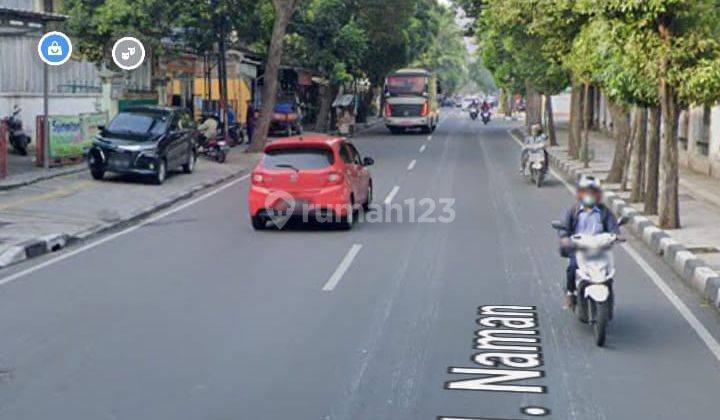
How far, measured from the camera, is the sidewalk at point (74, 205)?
15.7m

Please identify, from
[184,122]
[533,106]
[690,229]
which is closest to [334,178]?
[690,229]

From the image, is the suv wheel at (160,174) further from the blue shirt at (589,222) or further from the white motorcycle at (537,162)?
the blue shirt at (589,222)

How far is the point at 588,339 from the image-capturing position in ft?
32.4

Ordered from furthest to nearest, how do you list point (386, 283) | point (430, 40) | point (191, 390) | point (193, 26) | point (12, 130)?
point (430, 40) < point (193, 26) < point (12, 130) < point (386, 283) < point (191, 390)

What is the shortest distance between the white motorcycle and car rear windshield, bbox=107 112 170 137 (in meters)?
9.29

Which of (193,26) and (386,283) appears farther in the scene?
(193,26)

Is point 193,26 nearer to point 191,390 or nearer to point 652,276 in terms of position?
point 652,276

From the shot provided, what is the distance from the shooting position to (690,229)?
56.9 feet

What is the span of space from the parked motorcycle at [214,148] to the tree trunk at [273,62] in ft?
12.1

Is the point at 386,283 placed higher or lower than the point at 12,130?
lower

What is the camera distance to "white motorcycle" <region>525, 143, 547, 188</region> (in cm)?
2584

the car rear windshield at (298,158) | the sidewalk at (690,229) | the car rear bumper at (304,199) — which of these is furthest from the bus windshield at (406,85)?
the car rear bumper at (304,199)

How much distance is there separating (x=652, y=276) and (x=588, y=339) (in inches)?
157

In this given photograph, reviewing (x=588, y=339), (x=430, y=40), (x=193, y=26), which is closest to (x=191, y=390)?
(x=588, y=339)
